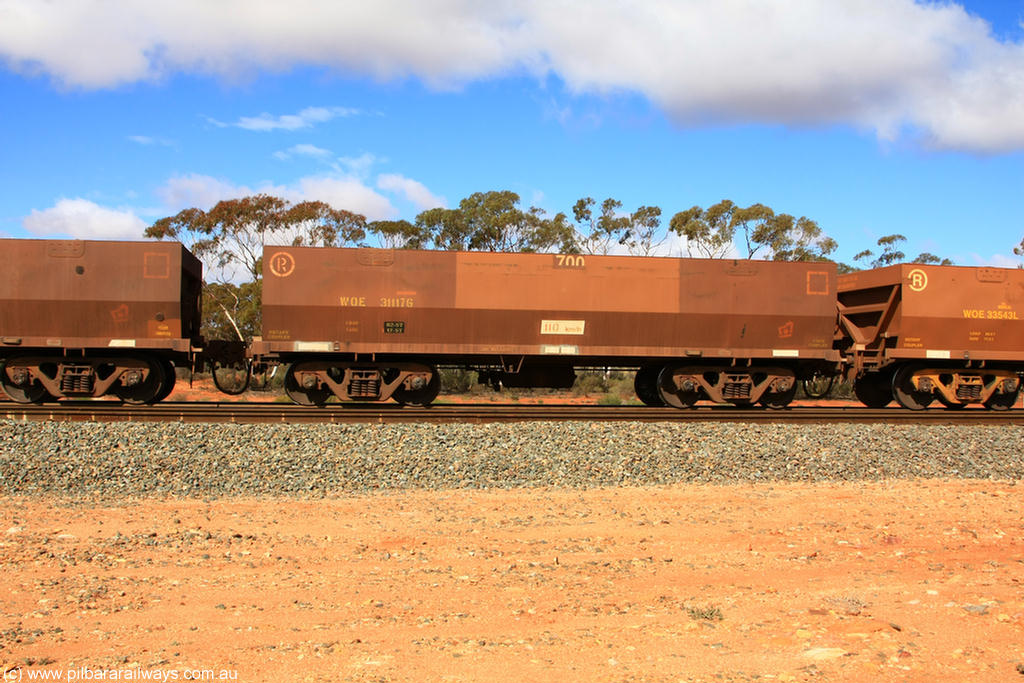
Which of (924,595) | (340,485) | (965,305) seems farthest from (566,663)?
(965,305)

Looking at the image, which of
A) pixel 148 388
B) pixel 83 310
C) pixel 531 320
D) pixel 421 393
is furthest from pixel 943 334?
pixel 83 310

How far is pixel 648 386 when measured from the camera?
1716cm

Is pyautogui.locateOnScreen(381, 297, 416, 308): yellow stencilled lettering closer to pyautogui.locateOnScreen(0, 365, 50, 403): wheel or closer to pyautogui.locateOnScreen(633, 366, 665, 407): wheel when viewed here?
pyautogui.locateOnScreen(633, 366, 665, 407): wheel

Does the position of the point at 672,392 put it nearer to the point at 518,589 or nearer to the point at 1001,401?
the point at 1001,401

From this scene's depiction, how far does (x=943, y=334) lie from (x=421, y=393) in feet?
36.7

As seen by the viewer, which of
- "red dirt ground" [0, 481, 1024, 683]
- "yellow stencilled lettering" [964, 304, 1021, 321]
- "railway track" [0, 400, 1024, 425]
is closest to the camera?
"red dirt ground" [0, 481, 1024, 683]

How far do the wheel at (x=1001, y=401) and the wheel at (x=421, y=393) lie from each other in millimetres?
12305

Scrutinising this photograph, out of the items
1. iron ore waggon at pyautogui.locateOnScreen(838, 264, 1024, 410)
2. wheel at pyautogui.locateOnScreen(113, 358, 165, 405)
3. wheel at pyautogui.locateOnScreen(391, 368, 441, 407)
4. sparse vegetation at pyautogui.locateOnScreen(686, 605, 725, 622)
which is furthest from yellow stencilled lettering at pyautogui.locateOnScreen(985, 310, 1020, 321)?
wheel at pyautogui.locateOnScreen(113, 358, 165, 405)

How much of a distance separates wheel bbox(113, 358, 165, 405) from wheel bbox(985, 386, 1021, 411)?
702 inches

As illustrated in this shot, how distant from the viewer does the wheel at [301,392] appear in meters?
15.1

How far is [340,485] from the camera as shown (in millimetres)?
9070

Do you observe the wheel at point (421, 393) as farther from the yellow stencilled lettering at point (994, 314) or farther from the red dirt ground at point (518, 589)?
the yellow stencilled lettering at point (994, 314)

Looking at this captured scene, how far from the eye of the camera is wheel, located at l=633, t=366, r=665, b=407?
16.8 meters

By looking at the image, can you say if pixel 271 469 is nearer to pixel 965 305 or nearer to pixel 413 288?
pixel 413 288
